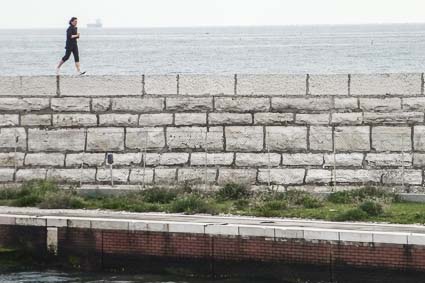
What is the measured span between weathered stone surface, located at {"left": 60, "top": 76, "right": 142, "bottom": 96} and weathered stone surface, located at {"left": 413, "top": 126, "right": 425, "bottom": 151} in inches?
186

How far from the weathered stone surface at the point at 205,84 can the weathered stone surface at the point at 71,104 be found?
66.0 inches

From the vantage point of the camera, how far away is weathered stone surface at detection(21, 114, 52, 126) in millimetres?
21078

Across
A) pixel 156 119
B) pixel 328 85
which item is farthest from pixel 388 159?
pixel 156 119

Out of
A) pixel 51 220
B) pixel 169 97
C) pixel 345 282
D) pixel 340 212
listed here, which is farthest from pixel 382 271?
pixel 169 97

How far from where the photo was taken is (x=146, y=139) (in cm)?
2072

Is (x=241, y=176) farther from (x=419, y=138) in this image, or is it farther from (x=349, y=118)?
(x=419, y=138)

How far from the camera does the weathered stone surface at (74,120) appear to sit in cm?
2098

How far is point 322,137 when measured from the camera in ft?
66.0

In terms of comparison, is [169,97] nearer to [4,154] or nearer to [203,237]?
[4,154]

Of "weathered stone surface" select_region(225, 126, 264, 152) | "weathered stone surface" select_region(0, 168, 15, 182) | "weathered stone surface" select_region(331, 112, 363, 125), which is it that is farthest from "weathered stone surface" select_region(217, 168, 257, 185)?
"weathered stone surface" select_region(0, 168, 15, 182)

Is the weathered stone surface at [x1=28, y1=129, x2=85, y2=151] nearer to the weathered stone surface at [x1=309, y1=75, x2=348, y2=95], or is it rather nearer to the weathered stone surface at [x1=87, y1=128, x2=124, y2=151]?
the weathered stone surface at [x1=87, y1=128, x2=124, y2=151]

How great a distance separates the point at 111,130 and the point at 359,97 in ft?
13.9

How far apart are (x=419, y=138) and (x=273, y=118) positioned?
2.43 m

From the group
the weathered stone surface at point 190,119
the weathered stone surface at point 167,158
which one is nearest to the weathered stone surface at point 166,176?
the weathered stone surface at point 167,158
